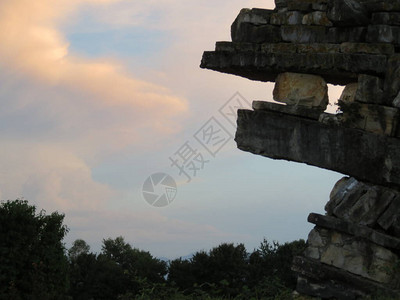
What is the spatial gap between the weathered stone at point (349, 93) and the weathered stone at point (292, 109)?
21.8 inches

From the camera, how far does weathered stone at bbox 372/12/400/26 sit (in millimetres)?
11234

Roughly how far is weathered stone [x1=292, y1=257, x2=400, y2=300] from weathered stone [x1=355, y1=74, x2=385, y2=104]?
311 centimetres

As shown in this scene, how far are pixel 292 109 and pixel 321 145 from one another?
0.88 metres

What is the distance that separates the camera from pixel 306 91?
11633 mm

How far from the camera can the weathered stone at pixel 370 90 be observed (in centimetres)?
1108

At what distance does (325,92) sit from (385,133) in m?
1.45

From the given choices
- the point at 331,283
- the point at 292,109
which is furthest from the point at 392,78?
the point at 331,283

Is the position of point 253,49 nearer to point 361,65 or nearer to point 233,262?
point 361,65

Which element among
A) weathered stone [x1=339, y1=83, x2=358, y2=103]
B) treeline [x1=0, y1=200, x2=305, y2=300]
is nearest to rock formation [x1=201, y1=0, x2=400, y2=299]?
weathered stone [x1=339, y1=83, x2=358, y2=103]

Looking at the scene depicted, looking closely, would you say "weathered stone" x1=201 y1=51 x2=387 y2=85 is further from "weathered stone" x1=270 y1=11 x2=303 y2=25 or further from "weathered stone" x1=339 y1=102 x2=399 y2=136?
"weathered stone" x1=270 y1=11 x2=303 y2=25

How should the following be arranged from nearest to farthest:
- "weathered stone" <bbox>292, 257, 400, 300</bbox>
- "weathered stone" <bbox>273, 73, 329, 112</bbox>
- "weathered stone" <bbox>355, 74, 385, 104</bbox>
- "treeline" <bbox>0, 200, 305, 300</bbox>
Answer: "weathered stone" <bbox>292, 257, 400, 300</bbox> → "weathered stone" <bbox>355, 74, 385, 104</bbox> → "weathered stone" <bbox>273, 73, 329, 112</bbox> → "treeline" <bbox>0, 200, 305, 300</bbox>

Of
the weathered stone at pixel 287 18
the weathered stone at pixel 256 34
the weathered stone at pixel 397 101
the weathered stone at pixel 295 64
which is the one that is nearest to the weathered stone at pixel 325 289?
the weathered stone at pixel 397 101

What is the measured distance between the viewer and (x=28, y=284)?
23359 millimetres

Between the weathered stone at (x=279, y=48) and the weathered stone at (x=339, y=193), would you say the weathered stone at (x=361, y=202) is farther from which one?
the weathered stone at (x=279, y=48)
